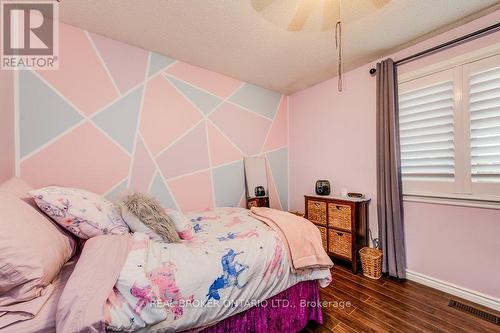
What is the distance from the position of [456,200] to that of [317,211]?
1.36 meters

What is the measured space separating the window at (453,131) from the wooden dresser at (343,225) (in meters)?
0.59

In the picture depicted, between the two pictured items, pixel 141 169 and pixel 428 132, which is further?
pixel 141 169

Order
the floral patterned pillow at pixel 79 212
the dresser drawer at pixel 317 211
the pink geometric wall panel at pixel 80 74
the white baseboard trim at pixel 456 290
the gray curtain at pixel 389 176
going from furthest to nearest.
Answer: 1. the dresser drawer at pixel 317 211
2. the gray curtain at pixel 389 176
3. the pink geometric wall panel at pixel 80 74
4. the white baseboard trim at pixel 456 290
5. the floral patterned pillow at pixel 79 212

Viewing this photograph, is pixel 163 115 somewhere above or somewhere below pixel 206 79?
below

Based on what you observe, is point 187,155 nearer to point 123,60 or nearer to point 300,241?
point 123,60

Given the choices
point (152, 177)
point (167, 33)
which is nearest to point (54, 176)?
point (152, 177)

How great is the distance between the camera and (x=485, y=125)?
1.87 m

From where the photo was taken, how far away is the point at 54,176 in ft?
6.27

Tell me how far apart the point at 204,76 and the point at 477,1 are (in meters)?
2.67

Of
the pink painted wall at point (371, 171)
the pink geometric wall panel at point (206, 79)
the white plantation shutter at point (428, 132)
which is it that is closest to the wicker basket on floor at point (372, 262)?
the pink painted wall at point (371, 171)

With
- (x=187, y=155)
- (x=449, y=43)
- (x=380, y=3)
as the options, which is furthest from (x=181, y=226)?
(x=449, y=43)

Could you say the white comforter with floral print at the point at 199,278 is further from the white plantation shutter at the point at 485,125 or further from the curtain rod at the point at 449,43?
the curtain rod at the point at 449,43

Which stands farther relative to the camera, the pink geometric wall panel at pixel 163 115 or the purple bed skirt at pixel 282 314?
the pink geometric wall panel at pixel 163 115

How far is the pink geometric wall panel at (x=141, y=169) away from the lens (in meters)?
2.31
